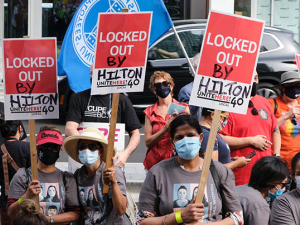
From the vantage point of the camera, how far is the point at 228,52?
16.2ft

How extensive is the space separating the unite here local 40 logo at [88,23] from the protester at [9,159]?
152cm

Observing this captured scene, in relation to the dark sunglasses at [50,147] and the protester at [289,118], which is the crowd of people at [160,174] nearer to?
the dark sunglasses at [50,147]

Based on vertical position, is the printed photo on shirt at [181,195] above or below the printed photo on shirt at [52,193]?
above

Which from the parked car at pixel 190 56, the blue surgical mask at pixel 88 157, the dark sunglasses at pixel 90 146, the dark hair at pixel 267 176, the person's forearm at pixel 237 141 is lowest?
the parked car at pixel 190 56

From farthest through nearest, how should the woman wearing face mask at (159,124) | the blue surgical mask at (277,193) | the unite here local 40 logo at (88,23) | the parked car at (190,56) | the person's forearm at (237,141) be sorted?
the parked car at (190,56)
the unite here local 40 logo at (88,23)
the woman wearing face mask at (159,124)
the person's forearm at (237,141)
the blue surgical mask at (277,193)

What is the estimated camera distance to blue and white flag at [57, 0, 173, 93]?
7242 mm

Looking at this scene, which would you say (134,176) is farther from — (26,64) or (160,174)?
(160,174)

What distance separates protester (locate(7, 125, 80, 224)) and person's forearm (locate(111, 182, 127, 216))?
0.35 meters

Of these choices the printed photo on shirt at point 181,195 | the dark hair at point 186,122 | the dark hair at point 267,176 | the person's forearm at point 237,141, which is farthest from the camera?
the person's forearm at point 237,141

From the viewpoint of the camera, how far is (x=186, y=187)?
4.73 metres

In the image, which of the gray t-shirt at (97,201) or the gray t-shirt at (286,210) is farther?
the gray t-shirt at (97,201)

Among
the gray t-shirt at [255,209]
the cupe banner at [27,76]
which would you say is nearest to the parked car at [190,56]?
the cupe banner at [27,76]

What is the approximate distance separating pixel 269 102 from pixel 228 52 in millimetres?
2557

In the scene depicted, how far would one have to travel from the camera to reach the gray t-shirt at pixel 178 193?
4.70 meters
